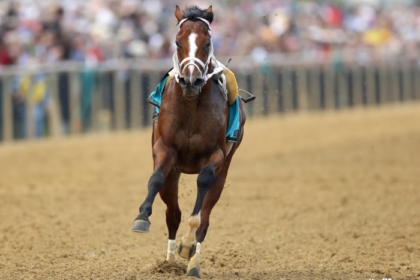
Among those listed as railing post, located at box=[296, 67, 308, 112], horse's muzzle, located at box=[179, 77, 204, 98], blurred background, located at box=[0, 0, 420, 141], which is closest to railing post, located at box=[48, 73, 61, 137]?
blurred background, located at box=[0, 0, 420, 141]

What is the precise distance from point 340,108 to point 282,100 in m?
2.79

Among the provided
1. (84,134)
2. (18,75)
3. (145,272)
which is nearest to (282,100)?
(84,134)

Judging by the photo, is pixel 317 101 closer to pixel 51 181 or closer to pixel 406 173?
pixel 406 173

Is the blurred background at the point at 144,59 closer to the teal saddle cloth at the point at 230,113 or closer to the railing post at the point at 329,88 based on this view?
the railing post at the point at 329,88

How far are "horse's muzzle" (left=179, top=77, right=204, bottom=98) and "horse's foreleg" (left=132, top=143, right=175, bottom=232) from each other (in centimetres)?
60

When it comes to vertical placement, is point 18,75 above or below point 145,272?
above

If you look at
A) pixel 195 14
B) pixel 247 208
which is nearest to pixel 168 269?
pixel 195 14

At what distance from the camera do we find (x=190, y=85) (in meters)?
4.89

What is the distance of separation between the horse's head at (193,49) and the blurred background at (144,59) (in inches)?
202

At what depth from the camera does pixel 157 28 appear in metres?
16.1

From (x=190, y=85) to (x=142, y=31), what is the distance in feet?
37.2

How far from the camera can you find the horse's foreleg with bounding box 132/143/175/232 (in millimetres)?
4875

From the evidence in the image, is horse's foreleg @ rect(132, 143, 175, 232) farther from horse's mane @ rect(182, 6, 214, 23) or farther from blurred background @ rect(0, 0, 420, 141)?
blurred background @ rect(0, 0, 420, 141)

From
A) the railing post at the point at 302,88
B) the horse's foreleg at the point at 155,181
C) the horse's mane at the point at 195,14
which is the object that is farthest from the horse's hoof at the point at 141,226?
the railing post at the point at 302,88
